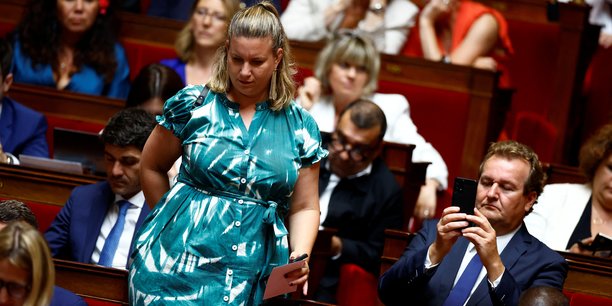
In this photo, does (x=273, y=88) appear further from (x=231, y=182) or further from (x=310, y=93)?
(x=310, y=93)

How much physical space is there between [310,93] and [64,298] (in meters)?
1.59

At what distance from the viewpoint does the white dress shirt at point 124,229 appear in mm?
2566

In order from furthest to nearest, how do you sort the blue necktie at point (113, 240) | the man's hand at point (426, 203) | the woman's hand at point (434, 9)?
the woman's hand at point (434, 9), the man's hand at point (426, 203), the blue necktie at point (113, 240)

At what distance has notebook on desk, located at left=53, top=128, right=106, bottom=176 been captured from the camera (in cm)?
294

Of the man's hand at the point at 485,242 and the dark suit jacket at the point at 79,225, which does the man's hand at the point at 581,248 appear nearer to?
the man's hand at the point at 485,242

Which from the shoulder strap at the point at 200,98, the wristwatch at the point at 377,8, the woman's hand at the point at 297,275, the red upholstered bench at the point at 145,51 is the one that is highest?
the wristwatch at the point at 377,8

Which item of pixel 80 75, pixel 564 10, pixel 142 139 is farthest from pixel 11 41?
pixel 564 10

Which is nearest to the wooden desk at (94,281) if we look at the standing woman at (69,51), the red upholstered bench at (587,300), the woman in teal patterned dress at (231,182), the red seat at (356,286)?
the woman in teal patterned dress at (231,182)

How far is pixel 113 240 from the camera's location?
101 inches

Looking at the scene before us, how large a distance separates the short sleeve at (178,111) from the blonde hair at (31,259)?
1.05ft

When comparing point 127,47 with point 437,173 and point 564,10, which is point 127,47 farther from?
point 564,10

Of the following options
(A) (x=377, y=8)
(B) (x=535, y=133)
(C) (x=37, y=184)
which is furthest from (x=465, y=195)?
(A) (x=377, y=8)

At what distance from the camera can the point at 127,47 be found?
387 centimetres

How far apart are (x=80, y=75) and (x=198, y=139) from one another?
1.87 meters
